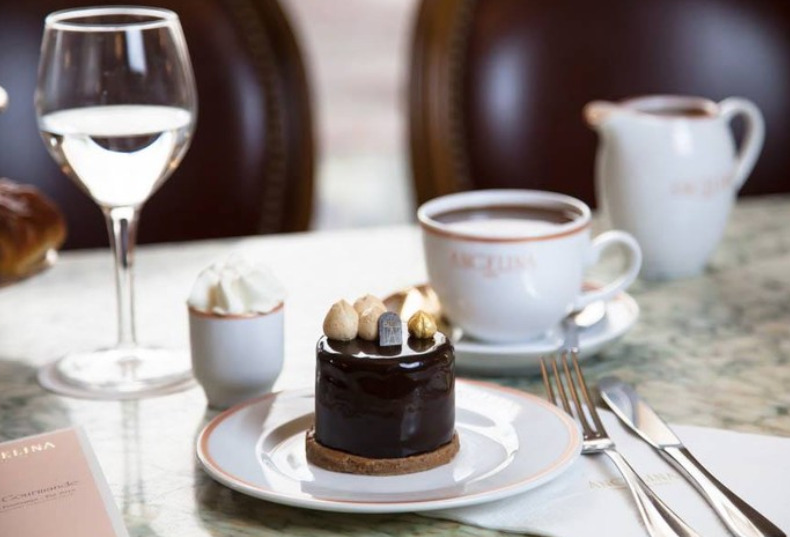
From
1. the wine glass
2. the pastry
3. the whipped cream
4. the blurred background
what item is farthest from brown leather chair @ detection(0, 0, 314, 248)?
the blurred background

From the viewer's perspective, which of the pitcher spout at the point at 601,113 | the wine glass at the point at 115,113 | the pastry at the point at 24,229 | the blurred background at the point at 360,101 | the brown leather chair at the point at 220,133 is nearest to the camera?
the wine glass at the point at 115,113

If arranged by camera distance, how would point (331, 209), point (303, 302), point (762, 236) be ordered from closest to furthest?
point (303, 302), point (762, 236), point (331, 209)

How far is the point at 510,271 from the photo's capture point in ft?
2.90

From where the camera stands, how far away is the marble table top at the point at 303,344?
0.66 m

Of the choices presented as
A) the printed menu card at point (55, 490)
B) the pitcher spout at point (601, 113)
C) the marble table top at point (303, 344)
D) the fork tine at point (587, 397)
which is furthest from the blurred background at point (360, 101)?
the printed menu card at point (55, 490)

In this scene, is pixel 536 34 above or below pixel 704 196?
above

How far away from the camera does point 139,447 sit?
0.75m

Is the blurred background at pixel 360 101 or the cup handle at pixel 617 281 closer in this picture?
the cup handle at pixel 617 281

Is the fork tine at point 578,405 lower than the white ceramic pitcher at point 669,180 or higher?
lower

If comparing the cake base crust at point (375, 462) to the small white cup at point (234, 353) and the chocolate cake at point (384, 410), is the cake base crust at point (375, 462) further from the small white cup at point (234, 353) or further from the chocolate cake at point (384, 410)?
the small white cup at point (234, 353)

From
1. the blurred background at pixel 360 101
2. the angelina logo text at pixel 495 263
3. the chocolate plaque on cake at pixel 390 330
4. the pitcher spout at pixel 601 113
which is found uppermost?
the pitcher spout at pixel 601 113

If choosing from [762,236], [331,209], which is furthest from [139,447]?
[331,209]

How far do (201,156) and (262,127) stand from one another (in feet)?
0.26

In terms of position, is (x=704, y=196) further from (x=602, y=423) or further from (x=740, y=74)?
(x=740, y=74)
